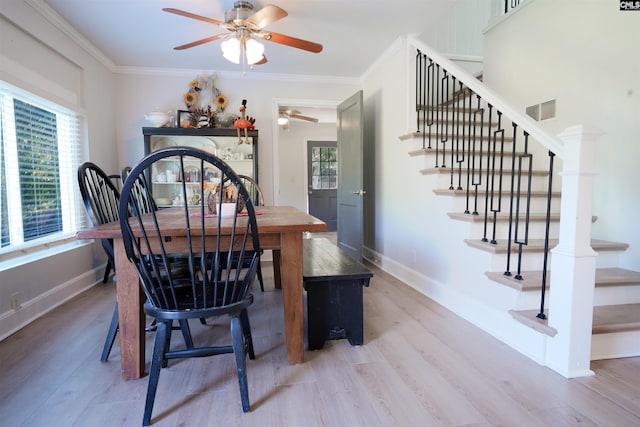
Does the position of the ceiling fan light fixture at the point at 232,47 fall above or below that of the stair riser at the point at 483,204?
above

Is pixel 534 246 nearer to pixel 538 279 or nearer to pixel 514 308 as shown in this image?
pixel 538 279

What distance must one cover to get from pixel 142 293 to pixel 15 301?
4.57ft

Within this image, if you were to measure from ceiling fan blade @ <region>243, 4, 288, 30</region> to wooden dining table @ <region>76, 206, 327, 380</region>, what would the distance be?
57.9 inches

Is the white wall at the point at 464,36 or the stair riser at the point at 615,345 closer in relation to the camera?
the stair riser at the point at 615,345

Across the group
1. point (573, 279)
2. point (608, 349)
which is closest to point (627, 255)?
point (608, 349)

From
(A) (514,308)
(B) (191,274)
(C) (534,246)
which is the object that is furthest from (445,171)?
(B) (191,274)

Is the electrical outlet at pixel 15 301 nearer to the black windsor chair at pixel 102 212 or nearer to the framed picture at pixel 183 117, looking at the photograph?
the black windsor chair at pixel 102 212

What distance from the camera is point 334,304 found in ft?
6.15

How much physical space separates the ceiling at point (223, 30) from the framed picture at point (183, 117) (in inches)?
21.7

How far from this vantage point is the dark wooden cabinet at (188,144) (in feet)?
12.2

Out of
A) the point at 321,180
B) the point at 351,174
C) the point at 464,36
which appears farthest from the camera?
the point at 321,180

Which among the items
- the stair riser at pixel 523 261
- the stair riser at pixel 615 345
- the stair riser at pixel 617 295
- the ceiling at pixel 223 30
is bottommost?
the stair riser at pixel 615 345

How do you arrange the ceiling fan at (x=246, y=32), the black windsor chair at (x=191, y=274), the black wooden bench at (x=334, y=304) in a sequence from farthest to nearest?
the ceiling fan at (x=246, y=32)
the black wooden bench at (x=334, y=304)
the black windsor chair at (x=191, y=274)

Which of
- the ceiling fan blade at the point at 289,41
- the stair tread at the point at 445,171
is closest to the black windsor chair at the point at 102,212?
the ceiling fan blade at the point at 289,41
